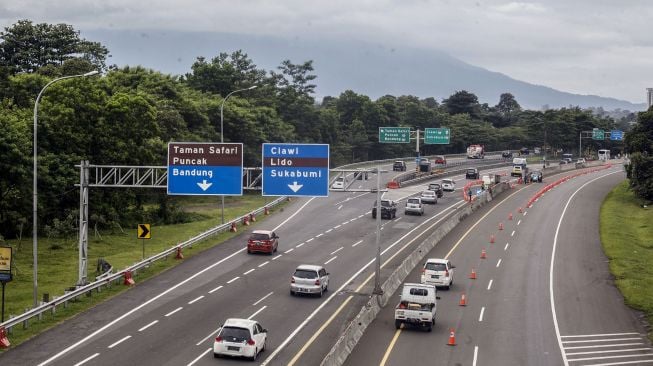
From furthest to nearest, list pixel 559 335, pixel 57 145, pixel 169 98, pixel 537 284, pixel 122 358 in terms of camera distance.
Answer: pixel 169 98, pixel 57 145, pixel 537 284, pixel 559 335, pixel 122 358

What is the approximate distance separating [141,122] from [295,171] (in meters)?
30.9

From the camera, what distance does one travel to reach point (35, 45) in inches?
4464

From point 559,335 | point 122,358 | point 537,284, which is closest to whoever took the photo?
point 122,358

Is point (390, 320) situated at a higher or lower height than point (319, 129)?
lower

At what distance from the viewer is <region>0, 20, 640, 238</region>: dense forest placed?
209 ft

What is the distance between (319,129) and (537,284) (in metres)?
96.8

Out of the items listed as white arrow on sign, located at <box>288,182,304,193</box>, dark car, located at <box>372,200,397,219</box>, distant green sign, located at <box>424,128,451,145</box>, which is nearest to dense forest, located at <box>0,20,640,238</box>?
dark car, located at <box>372,200,397,219</box>

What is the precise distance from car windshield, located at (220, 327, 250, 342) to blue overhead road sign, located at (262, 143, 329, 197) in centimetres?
1347

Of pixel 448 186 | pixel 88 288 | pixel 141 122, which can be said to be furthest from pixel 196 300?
pixel 448 186

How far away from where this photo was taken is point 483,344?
36656 millimetres

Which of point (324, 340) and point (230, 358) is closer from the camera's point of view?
point (230, 358)

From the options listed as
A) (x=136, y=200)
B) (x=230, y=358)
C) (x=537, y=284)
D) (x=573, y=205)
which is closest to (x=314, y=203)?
(x=136, y=200)

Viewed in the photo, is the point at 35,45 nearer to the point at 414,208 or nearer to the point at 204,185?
the point at 414,208

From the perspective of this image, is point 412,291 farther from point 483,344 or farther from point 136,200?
point 136,200
